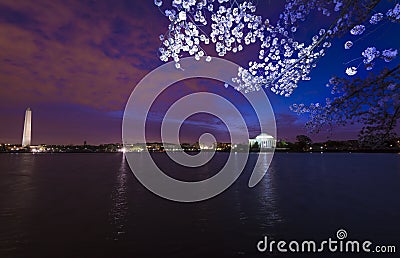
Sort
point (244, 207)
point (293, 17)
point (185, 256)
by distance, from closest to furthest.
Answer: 1. point (293, 17)
2. point (185, 256)
3. point (244, 207)

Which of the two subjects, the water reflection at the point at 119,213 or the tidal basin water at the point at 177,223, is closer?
the tidal basin water at the point at 177,223

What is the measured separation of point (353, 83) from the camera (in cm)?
537

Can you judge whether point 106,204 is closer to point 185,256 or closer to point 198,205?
point 198,205

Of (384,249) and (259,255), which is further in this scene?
(384,249)

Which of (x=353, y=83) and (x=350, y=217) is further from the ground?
(x=353, y=83)

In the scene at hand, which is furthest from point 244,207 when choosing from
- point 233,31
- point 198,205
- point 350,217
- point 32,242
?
point 233,31

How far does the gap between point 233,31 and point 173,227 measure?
10579 millimetres

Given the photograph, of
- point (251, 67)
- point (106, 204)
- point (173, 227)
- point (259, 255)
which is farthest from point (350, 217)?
point (106, 204)

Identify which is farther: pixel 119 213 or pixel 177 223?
pixel 119 213

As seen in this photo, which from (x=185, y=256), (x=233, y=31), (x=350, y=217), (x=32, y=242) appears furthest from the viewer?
A: (x=350, y=217)

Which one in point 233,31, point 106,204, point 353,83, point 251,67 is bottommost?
point 106,204

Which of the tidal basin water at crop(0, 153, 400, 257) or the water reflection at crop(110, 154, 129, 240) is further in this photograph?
the water reflection at crop(110, 154, 129, 240)

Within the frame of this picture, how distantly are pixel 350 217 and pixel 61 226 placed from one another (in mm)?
15939

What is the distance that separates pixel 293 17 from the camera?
601 cm
